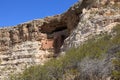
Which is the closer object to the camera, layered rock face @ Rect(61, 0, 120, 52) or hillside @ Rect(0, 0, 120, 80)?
hillside @ Rect(0, 0, 120, 80)

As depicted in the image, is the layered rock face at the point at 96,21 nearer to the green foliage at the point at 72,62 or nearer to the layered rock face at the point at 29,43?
the green foliage at the point at 72,62

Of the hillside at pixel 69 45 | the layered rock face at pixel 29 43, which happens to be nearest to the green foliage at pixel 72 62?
the hillside at pixel 69 45

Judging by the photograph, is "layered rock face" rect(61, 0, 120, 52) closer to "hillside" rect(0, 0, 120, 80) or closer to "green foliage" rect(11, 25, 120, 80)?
"hillside" rect(0, 0, 120, 80)

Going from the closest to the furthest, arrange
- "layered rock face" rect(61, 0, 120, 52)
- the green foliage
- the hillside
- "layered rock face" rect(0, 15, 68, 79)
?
the hillside, the green foliage, "layered rock face" rect(61, 0, 120, 52), "layered rock face" rect(0, 15, 68, 79)

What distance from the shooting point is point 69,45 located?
2753 cm

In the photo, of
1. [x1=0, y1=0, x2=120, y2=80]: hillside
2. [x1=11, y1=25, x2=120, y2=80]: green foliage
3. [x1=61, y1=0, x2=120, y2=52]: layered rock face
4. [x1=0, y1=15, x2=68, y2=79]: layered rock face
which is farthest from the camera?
[x1=0, y1=15, x2=68, y2=79]: layered rock face

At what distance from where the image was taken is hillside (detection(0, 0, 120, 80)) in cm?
1962

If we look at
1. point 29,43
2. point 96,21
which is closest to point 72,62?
point 96,21

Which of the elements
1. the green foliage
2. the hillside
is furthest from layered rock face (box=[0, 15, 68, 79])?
the green foliage

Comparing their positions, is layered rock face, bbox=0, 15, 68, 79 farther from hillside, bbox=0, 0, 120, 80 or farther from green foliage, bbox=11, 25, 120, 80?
green foliage, bbox=11, 25, 120, 80

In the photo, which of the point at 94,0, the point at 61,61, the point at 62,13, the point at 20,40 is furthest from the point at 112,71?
the point at 20,40

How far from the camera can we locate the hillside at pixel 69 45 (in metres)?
19.6

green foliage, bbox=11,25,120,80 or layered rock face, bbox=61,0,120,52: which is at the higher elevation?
layered rock face, bbox=61,0,120,52

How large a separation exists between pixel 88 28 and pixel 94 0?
3.37 metres
